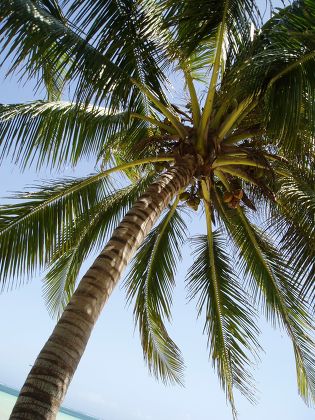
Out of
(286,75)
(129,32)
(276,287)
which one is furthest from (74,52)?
(276,287)

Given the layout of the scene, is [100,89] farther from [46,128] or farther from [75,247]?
[75,247]

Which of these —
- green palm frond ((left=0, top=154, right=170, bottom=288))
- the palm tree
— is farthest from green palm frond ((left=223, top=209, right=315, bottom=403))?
green palm frond ((left=0, top=154, right=170, bottom=288))

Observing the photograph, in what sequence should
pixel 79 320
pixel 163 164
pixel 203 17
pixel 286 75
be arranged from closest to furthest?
pixel 79 320 → pixel 286 75 → pixel 203 17 → pixel 163 164

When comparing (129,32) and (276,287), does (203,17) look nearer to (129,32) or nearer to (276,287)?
(129,32)

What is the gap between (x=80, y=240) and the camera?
6.76 metres

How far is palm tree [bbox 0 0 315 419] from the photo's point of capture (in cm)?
421

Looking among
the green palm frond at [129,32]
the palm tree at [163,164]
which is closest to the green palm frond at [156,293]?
the palm tree at [163,164]

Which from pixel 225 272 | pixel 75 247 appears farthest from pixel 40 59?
pixel 225 272

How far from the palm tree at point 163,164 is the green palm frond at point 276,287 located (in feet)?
0.07

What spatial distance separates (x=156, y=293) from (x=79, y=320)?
4.11m

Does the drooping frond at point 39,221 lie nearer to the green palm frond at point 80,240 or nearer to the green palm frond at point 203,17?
the green palm frond at point 80,240

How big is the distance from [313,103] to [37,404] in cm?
335

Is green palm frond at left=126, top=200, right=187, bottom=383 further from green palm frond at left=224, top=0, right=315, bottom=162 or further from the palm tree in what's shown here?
green palm frond at left=224, top=0, right=315, bottom=162

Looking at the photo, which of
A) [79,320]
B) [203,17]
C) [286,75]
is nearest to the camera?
[79,320]
